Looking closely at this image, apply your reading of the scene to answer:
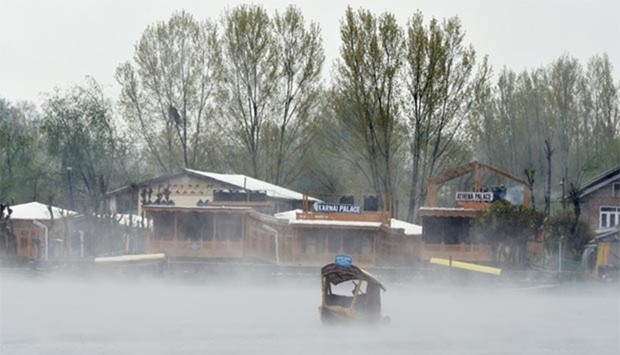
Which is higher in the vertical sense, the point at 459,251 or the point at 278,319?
the point at 459,251

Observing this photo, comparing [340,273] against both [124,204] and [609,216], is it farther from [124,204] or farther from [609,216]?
[124,204]

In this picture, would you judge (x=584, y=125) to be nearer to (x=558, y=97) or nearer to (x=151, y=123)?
(x=558, y=97)

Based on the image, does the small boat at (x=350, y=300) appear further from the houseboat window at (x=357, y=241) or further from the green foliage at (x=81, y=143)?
the green foliage at (x=81, y=143)

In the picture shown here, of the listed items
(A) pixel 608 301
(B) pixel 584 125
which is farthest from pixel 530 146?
(A) pixel 608 301

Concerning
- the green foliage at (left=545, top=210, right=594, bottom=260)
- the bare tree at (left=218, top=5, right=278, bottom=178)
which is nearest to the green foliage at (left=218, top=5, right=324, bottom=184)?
the bare tree at (left=218, top=5, right=278, bottom=178)

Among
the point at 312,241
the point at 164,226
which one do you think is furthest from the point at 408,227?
the point at 164,226

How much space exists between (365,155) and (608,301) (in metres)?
23.5

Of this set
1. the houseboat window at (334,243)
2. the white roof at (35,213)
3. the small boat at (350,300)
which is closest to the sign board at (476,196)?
the houseboat window at (334,243)

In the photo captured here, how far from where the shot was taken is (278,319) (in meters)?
50.3

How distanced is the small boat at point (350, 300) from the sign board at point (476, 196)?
1042 inches

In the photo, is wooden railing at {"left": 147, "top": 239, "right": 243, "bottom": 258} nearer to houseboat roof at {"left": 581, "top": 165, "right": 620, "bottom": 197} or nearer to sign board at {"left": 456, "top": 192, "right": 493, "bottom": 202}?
sign board at {"left": 456, "top": 192, "right": 493, "bottom": 202}

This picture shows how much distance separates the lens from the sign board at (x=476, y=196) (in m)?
70.9

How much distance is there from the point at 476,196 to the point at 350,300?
27.5 meters

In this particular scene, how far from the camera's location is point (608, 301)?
5828cm
